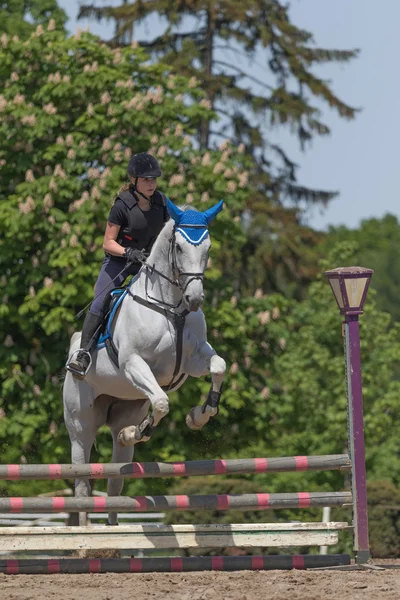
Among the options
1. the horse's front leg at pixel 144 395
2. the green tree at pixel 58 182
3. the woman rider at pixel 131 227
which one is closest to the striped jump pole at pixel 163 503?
the horse's front leg at pixel 144 395

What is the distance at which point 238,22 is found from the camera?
32406 mm

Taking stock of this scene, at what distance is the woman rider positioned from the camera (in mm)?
9812

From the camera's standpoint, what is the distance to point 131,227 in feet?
32.8

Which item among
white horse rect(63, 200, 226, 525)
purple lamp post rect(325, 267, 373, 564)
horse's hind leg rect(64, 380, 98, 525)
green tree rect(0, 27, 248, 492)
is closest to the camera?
white horse rect(63, 200, 226, 525)

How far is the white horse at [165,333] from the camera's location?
9008mm

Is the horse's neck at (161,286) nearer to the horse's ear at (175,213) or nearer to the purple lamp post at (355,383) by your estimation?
the horse's ear at (175,213)

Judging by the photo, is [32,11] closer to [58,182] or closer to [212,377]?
[58,182]

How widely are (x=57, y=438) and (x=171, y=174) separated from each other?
199 inches

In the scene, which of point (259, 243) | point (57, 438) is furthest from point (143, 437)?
point (259, 243)

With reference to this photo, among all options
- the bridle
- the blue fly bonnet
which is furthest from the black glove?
the blue fly bonnet

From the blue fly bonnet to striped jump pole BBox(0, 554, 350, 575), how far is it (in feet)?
8.40

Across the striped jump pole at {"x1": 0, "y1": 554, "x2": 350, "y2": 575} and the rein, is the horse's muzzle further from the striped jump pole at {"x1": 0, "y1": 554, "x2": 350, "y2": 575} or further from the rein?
the striped jump pole at {"x1": 0, "y1": 554, "x2": 350, "y2": 575}

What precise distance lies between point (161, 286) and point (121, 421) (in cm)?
172

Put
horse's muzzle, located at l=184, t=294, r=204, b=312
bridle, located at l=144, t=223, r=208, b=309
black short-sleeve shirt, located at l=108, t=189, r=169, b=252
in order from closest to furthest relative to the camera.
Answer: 1. horse's muzzle, located at l=184, t=294, r=204, b=312
2. bridle, located at l=144, t=223, r=208, b=309
3. black short-sleeve shirt, located at l=108, t=189, r=169, b=252
